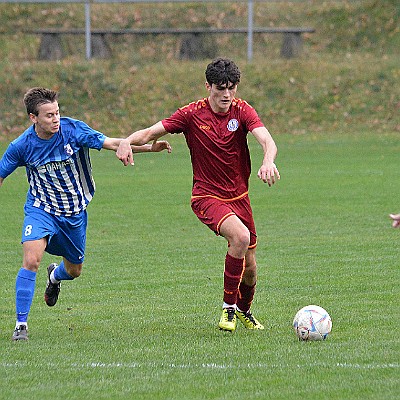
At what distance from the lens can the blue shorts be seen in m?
7.62

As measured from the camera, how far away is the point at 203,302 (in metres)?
8.97

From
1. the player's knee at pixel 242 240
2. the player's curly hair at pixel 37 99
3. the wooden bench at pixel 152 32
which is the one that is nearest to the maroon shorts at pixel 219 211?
the player's knee at pixel 242 240

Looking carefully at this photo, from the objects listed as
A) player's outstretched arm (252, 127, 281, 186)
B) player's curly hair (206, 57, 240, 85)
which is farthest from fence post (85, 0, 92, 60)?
→ player's outstretched arm (252, 127, 281, 186)

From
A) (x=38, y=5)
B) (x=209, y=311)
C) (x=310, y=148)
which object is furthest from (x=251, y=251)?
(x=38, y=5)

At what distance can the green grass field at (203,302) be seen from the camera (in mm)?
5852

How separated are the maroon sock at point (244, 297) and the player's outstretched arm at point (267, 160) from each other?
1.05m

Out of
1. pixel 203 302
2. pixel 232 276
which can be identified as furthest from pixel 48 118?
pixel 203 302

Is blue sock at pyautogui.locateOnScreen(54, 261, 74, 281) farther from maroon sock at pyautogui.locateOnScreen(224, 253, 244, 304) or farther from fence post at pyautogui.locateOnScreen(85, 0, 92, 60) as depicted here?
fence post at pyautogui.locateOnScreen(85, 0, 92, 60)

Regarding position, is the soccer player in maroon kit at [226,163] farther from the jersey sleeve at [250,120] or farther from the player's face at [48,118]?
the player's face at [48,118]

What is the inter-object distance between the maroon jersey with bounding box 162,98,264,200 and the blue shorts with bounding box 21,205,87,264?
99 cm

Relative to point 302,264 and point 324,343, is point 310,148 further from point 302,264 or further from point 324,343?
point 324,343

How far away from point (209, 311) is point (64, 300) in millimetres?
1567

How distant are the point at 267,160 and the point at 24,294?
204cm

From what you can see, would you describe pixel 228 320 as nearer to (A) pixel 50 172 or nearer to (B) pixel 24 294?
(B) pixel 24 294
